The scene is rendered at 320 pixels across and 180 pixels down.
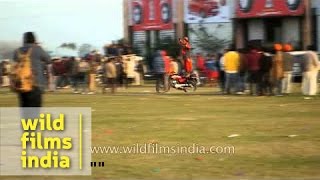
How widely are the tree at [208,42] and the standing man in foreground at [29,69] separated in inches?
1267

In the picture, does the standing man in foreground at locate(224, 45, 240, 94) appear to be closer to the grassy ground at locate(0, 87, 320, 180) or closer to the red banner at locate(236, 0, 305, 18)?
the grassy ground at locate(0, 87, 320, 180)

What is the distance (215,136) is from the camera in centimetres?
1157

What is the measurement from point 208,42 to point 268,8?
5.01 meters

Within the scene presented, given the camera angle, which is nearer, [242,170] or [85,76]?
[242,170]

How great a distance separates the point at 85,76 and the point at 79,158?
19570 millimetres

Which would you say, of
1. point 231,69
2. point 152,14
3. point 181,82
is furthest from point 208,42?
point 231,69

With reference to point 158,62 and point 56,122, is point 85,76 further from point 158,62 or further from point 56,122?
point 56,122

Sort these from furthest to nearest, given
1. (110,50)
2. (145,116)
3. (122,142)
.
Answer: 1. (110,50)
2. (145,116)
3. (122,142)

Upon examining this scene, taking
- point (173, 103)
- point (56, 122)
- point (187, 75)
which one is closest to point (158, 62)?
point (187, 75)

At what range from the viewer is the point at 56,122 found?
395 inches

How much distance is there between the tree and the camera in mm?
42344

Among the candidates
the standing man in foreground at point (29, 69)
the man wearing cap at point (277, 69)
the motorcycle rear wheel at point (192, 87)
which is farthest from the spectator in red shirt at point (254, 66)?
the standing man in foreground at point (29, 69)

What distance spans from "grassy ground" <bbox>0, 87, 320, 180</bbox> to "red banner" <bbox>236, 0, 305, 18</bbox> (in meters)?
19.5

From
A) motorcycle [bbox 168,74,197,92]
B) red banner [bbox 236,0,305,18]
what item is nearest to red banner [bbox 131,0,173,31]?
red banner [bbox 236,0,305,18]
